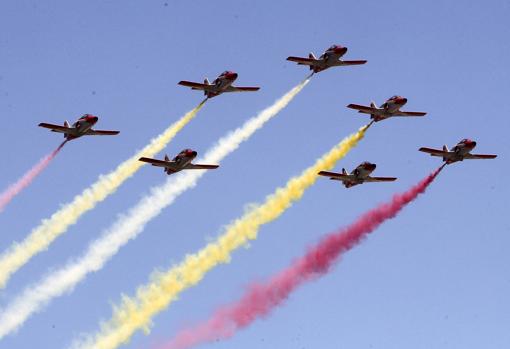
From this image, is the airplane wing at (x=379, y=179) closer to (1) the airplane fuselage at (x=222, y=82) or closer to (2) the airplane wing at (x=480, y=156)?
(2) the airplane wing at (x=480, y=156)

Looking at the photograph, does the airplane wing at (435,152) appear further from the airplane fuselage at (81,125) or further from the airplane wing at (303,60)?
the airplane fuselage at (81,125)

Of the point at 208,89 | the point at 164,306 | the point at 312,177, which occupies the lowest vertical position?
the point at 164,306

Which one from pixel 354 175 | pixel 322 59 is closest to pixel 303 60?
pixel 322 59

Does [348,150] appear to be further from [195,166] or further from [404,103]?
[195,166]

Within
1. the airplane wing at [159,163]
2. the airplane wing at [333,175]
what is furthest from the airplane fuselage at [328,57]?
the airplane wing at [159,163]

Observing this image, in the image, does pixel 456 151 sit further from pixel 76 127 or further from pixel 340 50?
pixel 76 127

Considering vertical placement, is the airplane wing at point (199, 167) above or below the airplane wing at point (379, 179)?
above

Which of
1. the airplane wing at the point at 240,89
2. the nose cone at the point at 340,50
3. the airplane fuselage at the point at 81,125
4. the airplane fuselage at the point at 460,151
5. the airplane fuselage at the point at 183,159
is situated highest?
the nose cone at the point at 340,50

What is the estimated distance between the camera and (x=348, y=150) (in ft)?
438

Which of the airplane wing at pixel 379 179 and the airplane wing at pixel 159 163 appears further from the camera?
the airplane wing at pixel 379 179

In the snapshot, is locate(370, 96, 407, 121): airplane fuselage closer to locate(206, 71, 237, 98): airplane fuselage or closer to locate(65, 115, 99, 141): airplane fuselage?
locate(206, 71, 237, 98): airplane fuselage

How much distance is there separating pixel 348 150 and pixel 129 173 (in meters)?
21.1

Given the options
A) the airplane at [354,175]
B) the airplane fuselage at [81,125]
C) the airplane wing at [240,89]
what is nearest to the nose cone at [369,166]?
the airplane at [354,175]

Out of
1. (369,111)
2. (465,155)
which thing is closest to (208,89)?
(369,111)
